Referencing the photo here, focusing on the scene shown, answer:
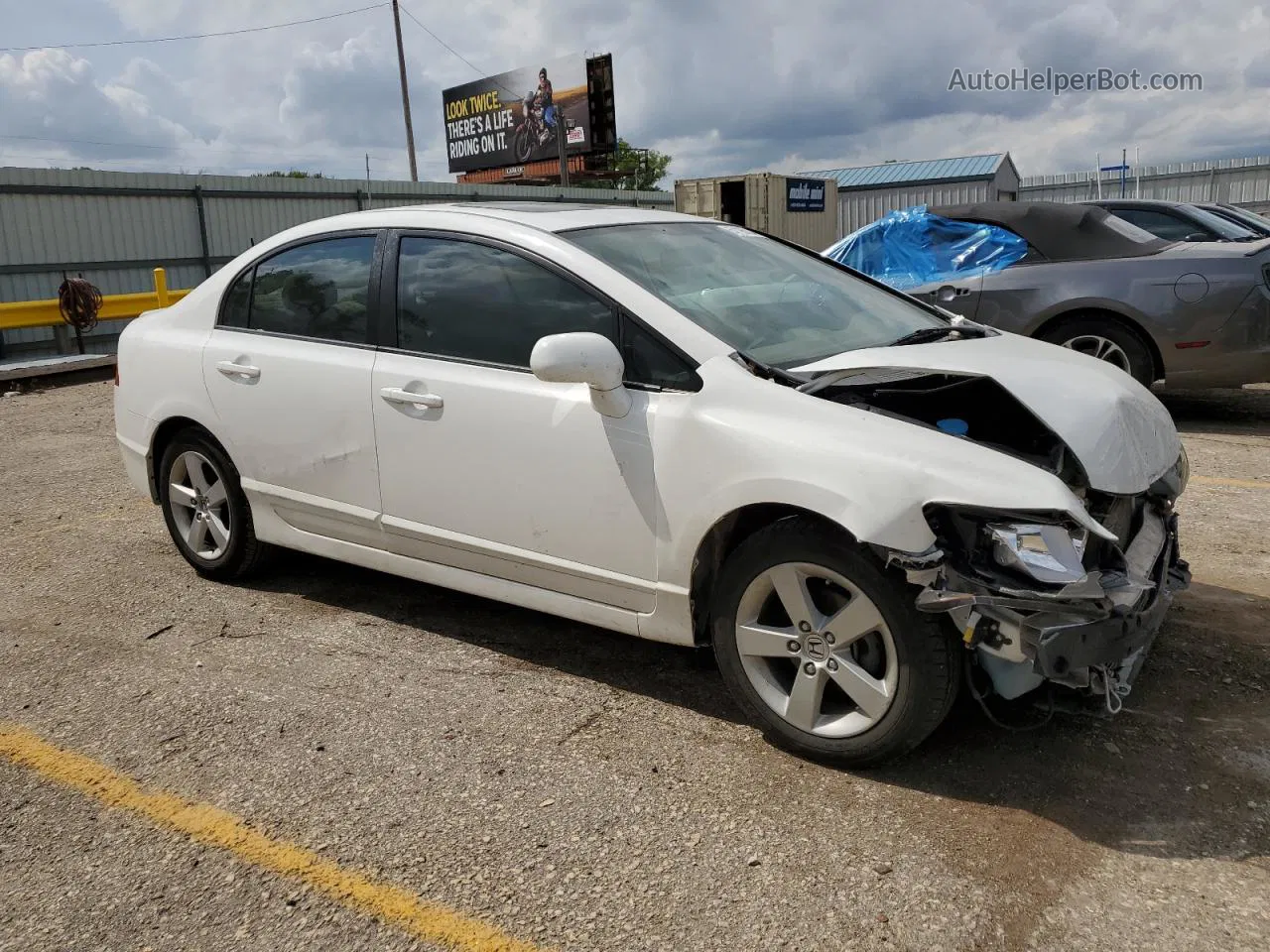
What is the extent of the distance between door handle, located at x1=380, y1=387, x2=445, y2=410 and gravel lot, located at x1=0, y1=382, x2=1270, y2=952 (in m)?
0.95

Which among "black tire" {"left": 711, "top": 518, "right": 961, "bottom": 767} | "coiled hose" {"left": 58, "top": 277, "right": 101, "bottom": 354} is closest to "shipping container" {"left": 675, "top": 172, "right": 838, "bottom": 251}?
"coiled hose" {"left": 58, "top": 277, "right": 101, "bottom": 354}

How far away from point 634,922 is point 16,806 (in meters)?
1.85

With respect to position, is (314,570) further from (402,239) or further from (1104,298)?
(1104,298)

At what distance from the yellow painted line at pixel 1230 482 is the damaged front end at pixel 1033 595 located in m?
3.68

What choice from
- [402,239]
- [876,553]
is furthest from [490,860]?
[402,239]

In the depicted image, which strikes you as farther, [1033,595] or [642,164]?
[642,164]

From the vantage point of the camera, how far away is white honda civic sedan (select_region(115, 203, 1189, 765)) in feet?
8.98

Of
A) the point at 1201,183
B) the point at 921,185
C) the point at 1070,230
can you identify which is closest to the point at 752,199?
the point at 921,185

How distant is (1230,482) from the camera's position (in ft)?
19.7

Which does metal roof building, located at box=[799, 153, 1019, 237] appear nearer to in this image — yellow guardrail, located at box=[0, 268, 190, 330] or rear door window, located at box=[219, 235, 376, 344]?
yellow guardrail, located at box=[0, 268, 190, 330]

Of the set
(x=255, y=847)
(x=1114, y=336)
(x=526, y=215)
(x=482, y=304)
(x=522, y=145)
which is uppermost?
(x=522, y=145)

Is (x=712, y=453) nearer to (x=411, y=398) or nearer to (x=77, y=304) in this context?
(x=411, y=398)

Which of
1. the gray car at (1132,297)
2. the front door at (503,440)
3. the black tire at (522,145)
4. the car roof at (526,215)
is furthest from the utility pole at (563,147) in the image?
the front door at (503,440)

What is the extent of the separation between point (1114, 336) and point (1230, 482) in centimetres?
169
